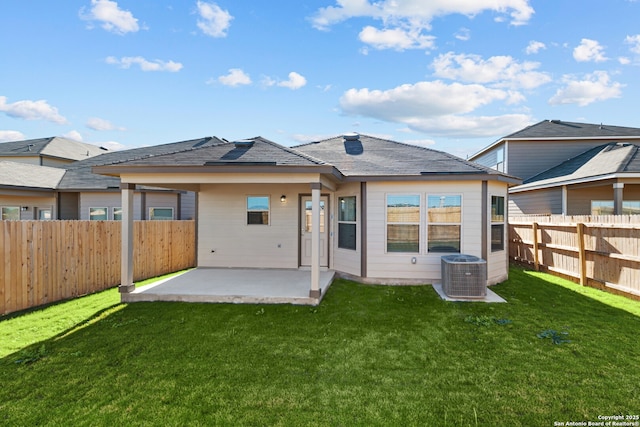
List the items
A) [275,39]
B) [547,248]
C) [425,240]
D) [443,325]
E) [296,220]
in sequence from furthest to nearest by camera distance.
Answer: [275,39]
[547,248]
[296,220]
[425,240]
[443,325]

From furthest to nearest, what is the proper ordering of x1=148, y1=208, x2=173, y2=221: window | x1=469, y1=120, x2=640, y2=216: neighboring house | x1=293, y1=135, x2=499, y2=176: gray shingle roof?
x1=148, y1=208, x2=173, y2=221: window, x1=469, y1=120, x2=640, y2=216: neighboring house, x1=293, y1=135, x2=499, y2=176: gray shingle roof

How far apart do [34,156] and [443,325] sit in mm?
28144

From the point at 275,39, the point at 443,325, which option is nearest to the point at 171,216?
the point at 275,39

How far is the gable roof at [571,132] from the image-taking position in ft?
51.2

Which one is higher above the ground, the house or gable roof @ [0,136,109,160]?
gable roof @ [0,136,109,160]

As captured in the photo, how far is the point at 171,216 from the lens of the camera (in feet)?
43.7

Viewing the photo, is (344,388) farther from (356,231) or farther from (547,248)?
(547,248)

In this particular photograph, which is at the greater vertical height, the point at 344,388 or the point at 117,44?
the point at 117,44

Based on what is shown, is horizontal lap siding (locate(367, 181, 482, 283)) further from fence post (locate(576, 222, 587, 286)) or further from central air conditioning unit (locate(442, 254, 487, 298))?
fence post (locate(576, 222, 587, 286))

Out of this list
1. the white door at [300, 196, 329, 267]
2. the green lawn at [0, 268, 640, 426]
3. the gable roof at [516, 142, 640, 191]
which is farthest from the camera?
the gable roof at [516, 142, 640, 191]

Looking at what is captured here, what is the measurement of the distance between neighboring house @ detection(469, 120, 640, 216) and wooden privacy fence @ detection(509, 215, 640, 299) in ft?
8.54

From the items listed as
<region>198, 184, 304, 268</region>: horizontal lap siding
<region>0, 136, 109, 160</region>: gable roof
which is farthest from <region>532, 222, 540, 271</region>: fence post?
<region>0, 136, 109, 160</region>: gable roof

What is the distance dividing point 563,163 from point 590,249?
9.73 meters

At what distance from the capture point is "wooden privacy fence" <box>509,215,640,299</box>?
680 centimetres
